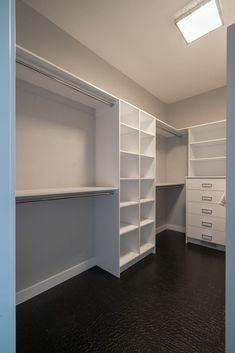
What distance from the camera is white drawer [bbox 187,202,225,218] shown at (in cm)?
262

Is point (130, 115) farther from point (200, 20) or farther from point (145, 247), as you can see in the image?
point (145, 247)

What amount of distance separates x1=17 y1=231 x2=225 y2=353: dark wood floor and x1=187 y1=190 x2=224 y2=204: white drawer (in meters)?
1.01

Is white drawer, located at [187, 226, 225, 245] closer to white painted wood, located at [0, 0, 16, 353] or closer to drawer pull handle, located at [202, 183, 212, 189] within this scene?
drawer pull handle, located at [202, 183, 212, 189]

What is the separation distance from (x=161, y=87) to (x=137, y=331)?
3.40 metres

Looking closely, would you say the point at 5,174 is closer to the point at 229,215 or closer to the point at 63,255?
the point at 229,215

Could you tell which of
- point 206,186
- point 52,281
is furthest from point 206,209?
point 52,281

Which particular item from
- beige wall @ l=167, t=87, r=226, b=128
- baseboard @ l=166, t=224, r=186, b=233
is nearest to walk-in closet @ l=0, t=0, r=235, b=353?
beige wall @ l=167, t=87, r=226, b=128

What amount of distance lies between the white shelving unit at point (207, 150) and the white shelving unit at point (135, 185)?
1.09 m

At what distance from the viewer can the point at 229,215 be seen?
0.81m

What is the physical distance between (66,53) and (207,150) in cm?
280

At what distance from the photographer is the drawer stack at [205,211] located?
2611 mm

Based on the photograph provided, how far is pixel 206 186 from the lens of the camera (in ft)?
9.05

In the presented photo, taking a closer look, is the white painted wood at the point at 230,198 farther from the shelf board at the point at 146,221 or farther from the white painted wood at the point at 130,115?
the shelf board at the point at 146,221

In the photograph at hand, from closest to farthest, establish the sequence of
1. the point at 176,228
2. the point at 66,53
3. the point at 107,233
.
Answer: the point at 66,53 → the point at 107,233 → the point at 176,228
